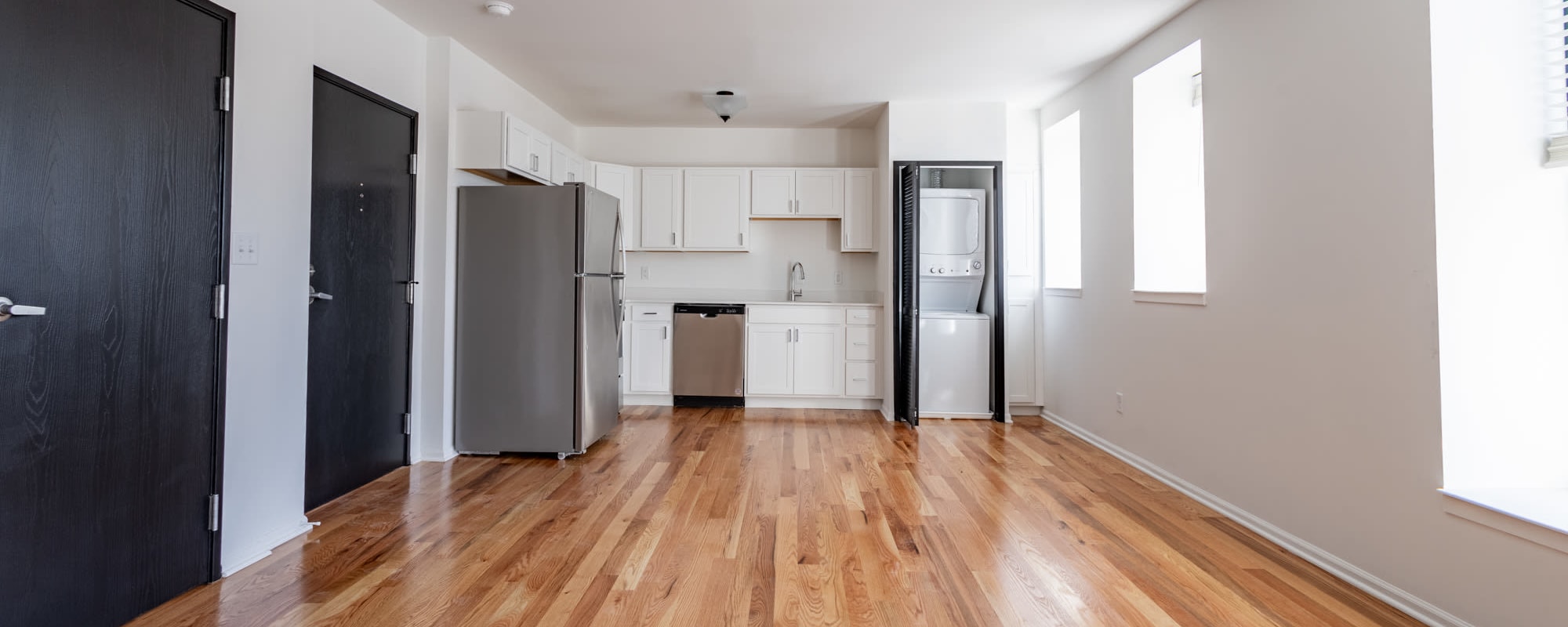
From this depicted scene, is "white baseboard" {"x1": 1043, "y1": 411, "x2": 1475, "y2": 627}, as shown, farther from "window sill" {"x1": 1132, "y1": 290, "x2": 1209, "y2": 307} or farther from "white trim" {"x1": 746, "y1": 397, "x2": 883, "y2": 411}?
"white trim" {"x1": 746, "y1": 397, "x2": 883, "y2": 411}

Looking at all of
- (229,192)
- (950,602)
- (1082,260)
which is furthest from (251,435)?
(1082,260)

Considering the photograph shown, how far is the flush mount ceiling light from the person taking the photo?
172 inches

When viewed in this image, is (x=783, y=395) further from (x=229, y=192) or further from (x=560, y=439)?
(x=229, y=192)

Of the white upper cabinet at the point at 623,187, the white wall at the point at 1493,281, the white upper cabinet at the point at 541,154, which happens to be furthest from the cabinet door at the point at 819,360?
the white wall at the point at 1493,281

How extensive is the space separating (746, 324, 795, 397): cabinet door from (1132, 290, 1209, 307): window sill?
2.41m

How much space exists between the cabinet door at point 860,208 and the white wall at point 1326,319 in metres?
2.22

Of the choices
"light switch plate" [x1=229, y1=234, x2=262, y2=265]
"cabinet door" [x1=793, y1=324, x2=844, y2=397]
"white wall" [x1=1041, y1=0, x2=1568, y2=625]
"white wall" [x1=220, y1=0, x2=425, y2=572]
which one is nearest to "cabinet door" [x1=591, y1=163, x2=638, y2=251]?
"cabinet door" [x1=793, y1=324, x2=844, y2=397]

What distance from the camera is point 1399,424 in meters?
1.91

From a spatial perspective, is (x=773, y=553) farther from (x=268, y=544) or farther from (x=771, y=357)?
(x=771, y=357)

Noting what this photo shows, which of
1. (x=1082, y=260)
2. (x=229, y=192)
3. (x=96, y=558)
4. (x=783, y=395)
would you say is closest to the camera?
(x=96, y=558)

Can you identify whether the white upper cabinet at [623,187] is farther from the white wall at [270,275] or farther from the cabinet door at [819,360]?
the white wall at [270,275]

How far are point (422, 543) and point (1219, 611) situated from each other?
2.54m

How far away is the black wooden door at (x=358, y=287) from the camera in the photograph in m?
2.65

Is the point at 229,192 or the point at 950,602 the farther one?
the point at 229,192
